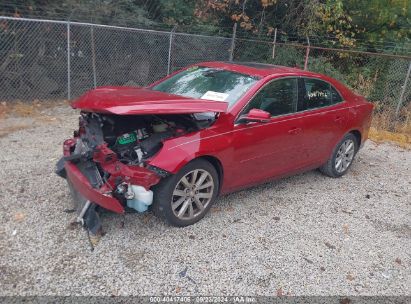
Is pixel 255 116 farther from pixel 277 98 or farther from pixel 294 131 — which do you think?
pixel 294 131

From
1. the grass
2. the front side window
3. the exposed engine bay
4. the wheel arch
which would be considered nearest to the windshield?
the front side window

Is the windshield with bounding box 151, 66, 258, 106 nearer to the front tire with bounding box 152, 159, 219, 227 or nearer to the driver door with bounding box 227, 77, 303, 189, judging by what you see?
the driver door with bounding box 227, 77, 303, 189

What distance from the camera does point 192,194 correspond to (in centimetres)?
395

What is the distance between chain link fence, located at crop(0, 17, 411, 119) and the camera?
896 cm

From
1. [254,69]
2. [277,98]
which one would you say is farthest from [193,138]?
[254,69]

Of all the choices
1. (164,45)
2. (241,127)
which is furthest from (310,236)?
(164,45)

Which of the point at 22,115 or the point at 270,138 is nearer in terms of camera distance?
the point at 270,138

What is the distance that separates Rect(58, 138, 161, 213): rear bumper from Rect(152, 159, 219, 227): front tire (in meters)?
0.19

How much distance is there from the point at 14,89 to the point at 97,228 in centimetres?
670

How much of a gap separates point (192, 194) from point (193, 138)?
56 centimetres

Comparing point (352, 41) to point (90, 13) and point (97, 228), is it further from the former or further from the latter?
point (97, 228)

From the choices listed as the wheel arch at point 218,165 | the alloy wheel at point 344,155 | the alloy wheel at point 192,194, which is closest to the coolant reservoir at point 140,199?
the alloy wheel at point 192,194

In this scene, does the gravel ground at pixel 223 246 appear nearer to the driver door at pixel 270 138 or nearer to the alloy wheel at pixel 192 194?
the alloy wheel at pixel 192 194

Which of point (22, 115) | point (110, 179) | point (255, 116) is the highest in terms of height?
point (255, 116)
